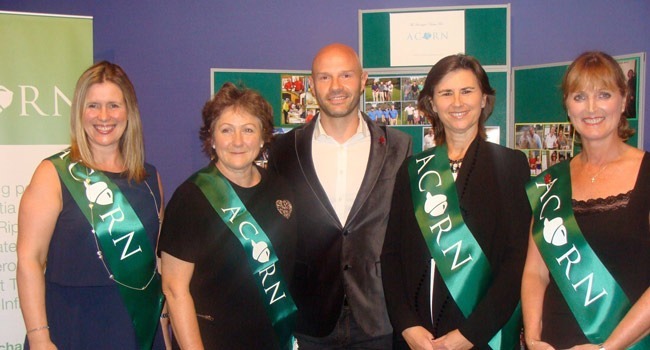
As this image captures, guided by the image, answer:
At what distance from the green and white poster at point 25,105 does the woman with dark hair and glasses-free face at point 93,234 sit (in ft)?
2.17

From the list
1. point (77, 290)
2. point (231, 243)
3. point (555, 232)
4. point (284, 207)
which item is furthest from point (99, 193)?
point (555, 232)

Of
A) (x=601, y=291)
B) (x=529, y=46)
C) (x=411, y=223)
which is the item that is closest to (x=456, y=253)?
(x=411, y=223)

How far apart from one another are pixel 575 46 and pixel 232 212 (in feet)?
7.57

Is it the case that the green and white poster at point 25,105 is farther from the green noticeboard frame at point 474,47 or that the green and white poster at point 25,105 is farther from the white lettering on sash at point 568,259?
the white lettering on sash at point 568,259

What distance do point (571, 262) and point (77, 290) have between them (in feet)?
5.10

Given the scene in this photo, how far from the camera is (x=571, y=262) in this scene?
1.71 metres

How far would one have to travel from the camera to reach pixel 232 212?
6.05ft

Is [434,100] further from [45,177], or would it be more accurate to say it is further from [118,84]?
[45,177]

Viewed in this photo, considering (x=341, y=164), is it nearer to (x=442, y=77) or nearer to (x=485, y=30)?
(x=442, y=77)

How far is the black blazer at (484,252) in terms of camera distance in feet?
5.88

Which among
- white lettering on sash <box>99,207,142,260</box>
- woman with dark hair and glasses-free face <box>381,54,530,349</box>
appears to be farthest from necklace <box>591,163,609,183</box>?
white lettering on sash <box>99,207,142,260</box>

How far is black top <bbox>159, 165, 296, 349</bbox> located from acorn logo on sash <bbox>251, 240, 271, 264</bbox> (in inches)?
1.5

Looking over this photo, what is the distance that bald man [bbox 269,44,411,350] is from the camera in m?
2.10

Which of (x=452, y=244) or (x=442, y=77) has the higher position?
(x=442, y=77)
